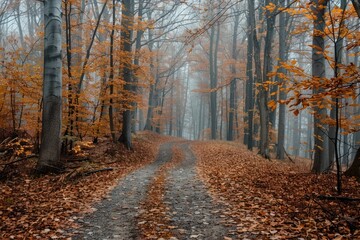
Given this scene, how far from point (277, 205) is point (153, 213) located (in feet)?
8.15

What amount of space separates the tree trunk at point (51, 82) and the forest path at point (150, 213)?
2.64 metres

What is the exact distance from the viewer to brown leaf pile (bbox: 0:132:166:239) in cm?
498

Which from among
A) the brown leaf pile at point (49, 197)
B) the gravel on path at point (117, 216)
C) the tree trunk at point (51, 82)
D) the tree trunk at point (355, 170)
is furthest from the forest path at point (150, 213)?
the tree trunk at point (355, 170)

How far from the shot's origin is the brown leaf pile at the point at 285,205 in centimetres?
444

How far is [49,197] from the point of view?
271 inches

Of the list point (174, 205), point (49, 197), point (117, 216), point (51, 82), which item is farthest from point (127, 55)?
point (117, 216)

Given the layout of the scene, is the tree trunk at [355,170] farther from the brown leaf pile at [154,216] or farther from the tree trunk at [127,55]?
the tree trunk at [127,55]

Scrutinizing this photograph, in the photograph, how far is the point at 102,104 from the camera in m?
13.3

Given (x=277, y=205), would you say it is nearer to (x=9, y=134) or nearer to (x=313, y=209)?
(x=313, y=209)

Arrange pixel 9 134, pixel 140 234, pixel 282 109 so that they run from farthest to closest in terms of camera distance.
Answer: pixel 282 109, pixel 9 134, pixel 140 234

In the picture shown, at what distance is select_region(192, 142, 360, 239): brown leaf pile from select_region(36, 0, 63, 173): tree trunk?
4.92m

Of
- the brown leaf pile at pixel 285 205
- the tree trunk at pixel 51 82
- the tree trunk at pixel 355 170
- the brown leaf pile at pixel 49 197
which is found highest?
the tree trunk at pixel 51 82

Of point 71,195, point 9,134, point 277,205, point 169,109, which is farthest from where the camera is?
point 169,109

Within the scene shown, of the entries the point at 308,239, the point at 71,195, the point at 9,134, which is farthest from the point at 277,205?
the point at 9,134
